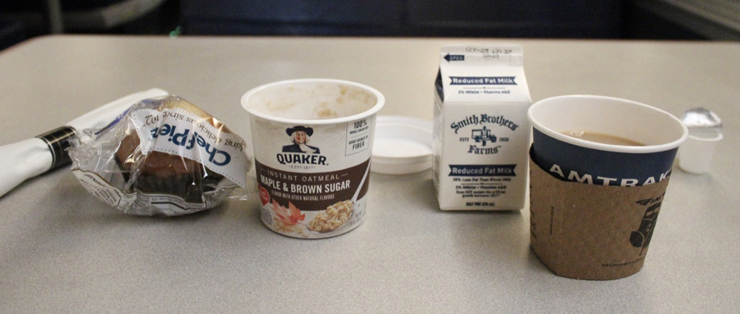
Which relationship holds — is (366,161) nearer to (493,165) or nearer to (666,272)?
(493,165)

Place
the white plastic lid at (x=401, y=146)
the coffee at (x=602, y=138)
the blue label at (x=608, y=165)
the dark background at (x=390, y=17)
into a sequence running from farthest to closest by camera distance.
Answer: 1. the dark background at (x=390, y=17)
2. the white plastic lid at (x=401, y=146)
3. the coffee at (x=602, y=138)
4. the blue label at (x=608, y=165)

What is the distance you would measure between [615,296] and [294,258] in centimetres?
38

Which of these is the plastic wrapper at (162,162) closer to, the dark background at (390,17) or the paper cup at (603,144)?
the paper cup at (603,144)

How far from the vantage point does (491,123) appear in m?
0.75

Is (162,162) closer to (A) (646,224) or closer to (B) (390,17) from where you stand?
(A) (646,224)

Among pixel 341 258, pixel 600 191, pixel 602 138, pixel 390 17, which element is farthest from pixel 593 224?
pixel 390 17

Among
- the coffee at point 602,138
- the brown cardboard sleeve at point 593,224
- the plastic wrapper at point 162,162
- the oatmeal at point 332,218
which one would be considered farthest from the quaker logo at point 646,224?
the plastic wrapper at point 162,162

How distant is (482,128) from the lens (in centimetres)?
76

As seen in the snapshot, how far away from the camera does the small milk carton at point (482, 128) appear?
0.75 metres

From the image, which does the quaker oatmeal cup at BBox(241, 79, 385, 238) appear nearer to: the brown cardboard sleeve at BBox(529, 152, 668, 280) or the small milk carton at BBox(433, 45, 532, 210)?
the small milk carton at BBox(433, 45, 532, 210)

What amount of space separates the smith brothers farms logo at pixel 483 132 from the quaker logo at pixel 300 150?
19 centimetres

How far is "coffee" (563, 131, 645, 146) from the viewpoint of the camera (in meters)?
0.72

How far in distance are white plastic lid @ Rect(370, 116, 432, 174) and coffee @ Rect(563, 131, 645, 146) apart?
280 millimetres

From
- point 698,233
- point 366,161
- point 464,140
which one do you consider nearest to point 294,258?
point 366,161
